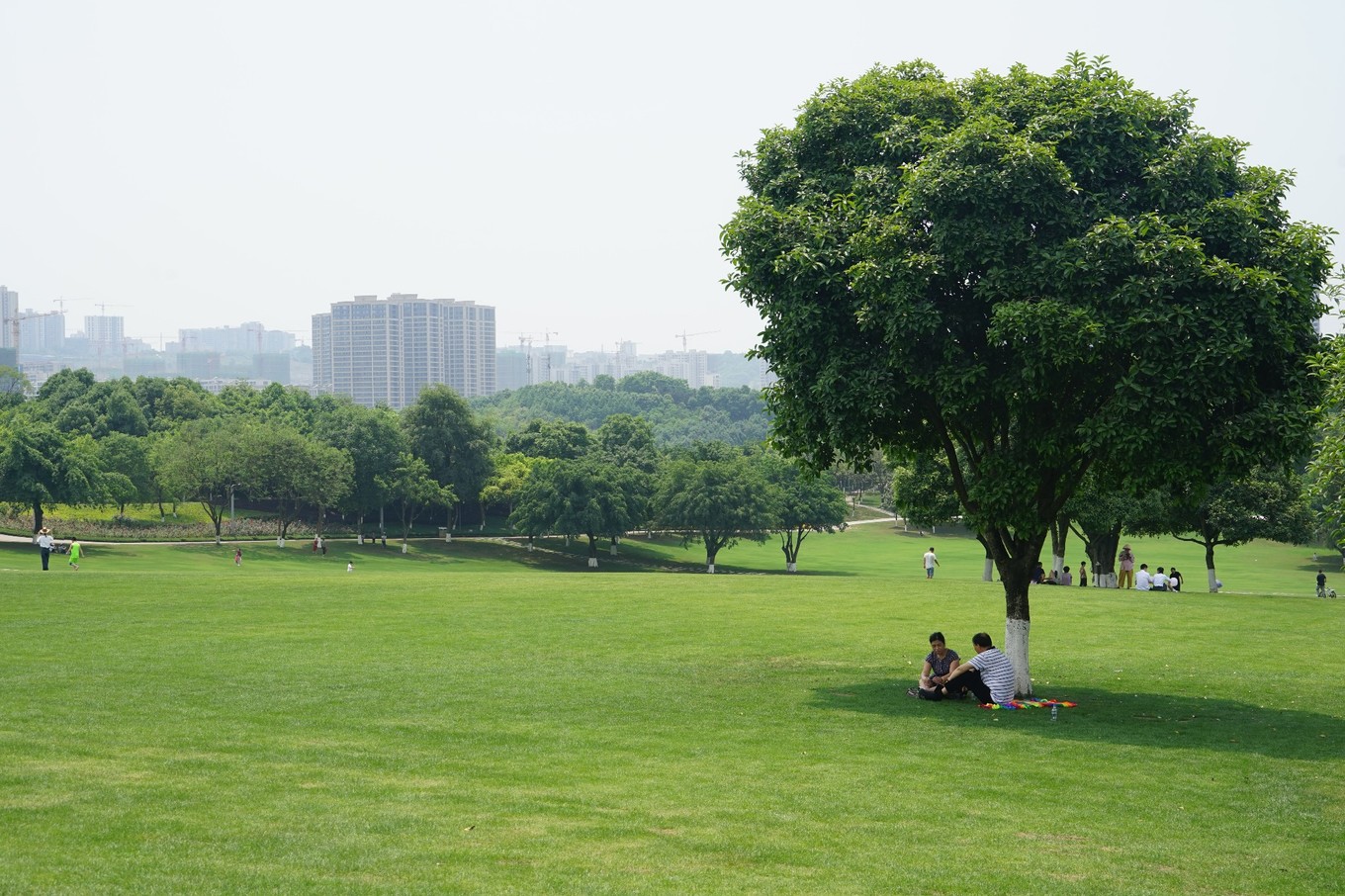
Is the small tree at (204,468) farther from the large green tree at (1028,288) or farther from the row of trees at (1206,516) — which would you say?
the large green tree at (1028,288)

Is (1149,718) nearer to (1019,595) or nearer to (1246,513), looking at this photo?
(1019,595)

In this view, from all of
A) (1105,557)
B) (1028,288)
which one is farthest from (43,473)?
(1028,288)

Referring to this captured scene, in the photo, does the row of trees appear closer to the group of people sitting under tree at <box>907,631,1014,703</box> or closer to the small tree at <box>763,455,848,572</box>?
the group of people sitting under tree at <box>907,631,1014,703</box>

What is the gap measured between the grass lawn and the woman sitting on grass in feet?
1.19

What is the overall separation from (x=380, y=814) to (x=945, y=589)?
110 ft

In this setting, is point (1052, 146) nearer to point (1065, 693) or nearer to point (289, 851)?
point (1065, 693)

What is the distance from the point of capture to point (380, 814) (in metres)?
13.3

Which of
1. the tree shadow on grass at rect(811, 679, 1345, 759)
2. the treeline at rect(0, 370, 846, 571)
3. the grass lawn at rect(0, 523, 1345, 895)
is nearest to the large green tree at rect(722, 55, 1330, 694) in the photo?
the tree shadow on grass at rect(811, 679, 1345, 759)

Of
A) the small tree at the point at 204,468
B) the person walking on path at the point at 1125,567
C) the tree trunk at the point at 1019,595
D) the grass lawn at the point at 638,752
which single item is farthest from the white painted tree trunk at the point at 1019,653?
the small tree at the point at 204,468

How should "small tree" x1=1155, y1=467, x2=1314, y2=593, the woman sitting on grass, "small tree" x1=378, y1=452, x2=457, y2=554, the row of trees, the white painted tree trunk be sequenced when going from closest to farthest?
the woman sitting on grass
the white painted tree trunk
the row of trees
"small tree" x1=1155, y1=467, x2=1314, y2=593
"small tree" x1=378, y1=452, x2=457, y2=554

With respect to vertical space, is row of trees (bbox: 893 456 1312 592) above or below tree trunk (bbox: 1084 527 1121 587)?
above

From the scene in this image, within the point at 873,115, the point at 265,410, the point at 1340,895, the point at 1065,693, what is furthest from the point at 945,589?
the point at 265,410

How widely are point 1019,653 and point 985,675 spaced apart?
4.61ft

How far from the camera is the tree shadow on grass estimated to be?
19.3m
